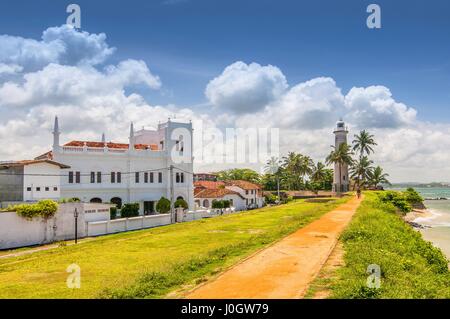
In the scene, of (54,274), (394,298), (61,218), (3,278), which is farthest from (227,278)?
(61,218)

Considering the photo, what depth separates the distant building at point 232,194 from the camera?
56.0m

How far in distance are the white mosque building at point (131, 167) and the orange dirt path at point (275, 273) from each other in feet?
68.9

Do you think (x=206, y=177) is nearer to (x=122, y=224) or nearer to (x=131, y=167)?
(x=131, y=167)

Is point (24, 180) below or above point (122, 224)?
above

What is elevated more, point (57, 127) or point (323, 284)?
point (57, 127)

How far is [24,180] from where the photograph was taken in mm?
30453

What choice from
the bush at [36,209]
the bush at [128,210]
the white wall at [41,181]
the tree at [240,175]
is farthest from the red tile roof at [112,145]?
the tree at [240,175]

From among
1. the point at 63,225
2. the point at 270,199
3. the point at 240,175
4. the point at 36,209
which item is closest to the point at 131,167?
the point at 63,225

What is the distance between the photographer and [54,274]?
45.6ft

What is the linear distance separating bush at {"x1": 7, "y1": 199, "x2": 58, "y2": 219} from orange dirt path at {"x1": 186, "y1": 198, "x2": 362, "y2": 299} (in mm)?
16350

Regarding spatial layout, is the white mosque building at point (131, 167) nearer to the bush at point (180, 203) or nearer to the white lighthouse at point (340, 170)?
the bush at point (180, 203)

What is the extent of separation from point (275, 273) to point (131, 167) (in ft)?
107
